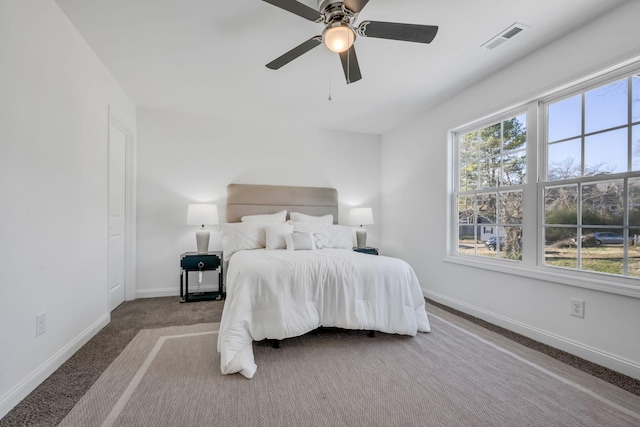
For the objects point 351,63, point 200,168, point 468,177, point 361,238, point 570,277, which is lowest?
point 570,277

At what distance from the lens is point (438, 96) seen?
11.3 ft

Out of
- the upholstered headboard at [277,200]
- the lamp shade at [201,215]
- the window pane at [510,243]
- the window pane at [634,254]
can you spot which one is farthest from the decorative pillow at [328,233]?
the window pane at [634,254]

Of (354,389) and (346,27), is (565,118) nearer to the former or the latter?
(346,27)

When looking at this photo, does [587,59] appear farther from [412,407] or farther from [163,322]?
[163,322]

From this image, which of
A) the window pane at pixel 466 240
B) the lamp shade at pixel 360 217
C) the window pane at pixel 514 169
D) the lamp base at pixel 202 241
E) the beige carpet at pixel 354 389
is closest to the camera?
the beige carpet at pixel 354 389

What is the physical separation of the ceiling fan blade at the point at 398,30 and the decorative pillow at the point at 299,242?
2129 millimetres

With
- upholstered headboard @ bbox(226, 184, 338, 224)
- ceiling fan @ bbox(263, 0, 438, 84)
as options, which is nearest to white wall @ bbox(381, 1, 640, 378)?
upholstered headboard @ bbox(226, 184, 338, 224)

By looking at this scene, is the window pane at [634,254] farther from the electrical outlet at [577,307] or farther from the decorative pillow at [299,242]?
the decorative pillow at [299,242]

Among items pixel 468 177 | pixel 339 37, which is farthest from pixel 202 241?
pixel 468 177

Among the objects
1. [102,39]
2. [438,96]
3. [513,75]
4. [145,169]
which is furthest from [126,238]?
[513,75]

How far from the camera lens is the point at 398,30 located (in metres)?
1.80

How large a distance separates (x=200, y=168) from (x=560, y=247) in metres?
4.18

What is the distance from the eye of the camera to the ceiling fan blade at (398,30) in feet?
5.75

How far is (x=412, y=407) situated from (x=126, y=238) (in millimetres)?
3639
